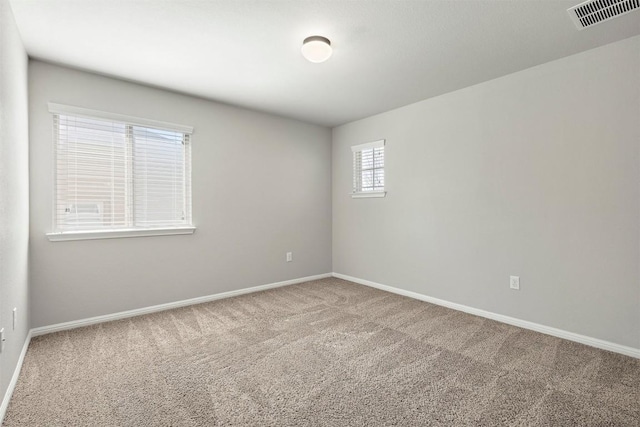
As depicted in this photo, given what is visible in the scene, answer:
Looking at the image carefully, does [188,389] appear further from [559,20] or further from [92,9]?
[559,20]

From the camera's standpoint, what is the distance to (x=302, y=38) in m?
2.39

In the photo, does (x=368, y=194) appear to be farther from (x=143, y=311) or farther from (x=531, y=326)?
(x=143, y=311)

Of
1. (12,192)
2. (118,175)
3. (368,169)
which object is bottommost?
(12,192)

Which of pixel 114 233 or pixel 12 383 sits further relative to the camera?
pixel 114 233

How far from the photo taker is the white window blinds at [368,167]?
434 centimetres

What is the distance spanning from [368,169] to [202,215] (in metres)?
2.41

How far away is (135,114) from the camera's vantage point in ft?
10.6

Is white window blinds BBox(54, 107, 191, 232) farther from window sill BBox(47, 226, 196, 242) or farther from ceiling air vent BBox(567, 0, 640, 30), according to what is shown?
ceiling air vent BBox(567, 0, 640, 30)

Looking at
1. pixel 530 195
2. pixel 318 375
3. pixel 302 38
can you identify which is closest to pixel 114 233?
pixel 318 375

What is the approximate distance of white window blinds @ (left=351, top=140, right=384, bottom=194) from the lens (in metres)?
4.34

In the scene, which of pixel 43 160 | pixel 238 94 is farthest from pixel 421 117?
pixel 43 160

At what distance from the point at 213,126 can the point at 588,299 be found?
13.9ft

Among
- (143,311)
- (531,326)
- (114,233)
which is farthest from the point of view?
(143,311)

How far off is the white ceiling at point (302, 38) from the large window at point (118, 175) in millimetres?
525
